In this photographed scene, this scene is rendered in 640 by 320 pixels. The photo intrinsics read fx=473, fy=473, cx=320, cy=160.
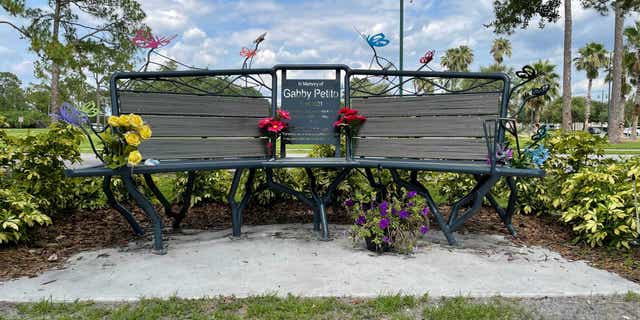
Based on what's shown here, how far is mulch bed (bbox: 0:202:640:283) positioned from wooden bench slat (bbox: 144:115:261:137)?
1085mm

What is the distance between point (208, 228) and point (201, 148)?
3.20ft

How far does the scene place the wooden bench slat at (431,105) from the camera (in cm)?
438

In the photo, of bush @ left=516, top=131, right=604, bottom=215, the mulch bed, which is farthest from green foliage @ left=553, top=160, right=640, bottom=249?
bush @ left=516, top=131, right=604, bottom=215

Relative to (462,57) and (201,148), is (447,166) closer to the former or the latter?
(201,148)

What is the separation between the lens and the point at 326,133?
16.1 ft

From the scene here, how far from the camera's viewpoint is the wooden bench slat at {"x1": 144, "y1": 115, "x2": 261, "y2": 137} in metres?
4.46

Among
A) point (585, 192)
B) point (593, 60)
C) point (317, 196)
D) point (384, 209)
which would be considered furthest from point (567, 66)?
point (593, 60)

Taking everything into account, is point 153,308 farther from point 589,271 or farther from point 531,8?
point 531,8

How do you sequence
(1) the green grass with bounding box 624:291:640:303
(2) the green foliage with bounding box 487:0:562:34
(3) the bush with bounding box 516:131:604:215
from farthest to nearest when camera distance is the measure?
(2) the green foliage with bounding box 487:0:562:34, (3) the bush with bounding box 516:131:604:215, (1) the green grass with bounding box 624:291:640:303

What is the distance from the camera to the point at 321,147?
5938mm

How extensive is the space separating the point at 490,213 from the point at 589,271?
6.95 feet

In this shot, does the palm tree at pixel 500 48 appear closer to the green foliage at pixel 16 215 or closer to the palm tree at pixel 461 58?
the palm tree at pixel 461 58

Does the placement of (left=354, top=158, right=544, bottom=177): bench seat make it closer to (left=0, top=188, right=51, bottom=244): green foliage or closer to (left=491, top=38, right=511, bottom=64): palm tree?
(left=0, top=188, right=51, bottom=244): green foliage

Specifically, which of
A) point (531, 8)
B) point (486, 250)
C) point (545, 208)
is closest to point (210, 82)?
point (486, 250)
